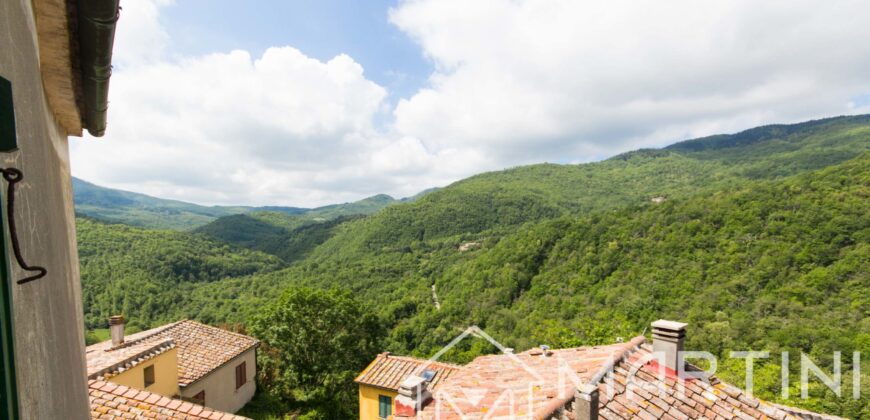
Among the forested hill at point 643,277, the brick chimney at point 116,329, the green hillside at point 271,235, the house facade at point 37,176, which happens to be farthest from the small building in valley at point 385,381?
the green hillside at point 271,235

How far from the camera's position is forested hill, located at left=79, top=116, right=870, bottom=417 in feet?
81.5

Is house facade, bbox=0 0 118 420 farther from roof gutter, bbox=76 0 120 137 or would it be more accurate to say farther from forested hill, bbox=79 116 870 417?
forested hill, bbox=79 116 870 417

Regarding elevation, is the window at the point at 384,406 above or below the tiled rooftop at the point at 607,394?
below

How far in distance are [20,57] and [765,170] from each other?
11671cm

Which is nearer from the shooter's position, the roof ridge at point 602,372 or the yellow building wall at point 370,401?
the roof ridge at point 602,372

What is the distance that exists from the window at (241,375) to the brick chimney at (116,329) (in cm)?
504

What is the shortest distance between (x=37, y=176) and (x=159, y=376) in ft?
44.3

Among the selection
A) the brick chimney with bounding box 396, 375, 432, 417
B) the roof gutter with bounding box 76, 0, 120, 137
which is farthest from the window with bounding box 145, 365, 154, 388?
the roof gutter with bounding box 76, 0, 120, 137

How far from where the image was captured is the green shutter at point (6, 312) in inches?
32.8

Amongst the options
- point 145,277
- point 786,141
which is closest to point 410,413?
point 145,277

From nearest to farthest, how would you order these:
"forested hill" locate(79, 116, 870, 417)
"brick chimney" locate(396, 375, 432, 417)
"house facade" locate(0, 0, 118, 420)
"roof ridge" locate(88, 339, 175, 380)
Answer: "house facade" locate(0, 0, 118, 420) < "brick chimney" locate(396, 375, 432, 417) < "roof ridge" locate(88, 339, 175, 380) < "forested hill" locate(79, 116, 870, 417)

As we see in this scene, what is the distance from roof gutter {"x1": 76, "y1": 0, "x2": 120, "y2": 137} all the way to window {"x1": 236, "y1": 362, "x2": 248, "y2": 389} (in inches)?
673

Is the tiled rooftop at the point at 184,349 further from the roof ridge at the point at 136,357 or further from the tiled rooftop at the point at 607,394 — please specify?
the tiled rooftop at the point at 607,394

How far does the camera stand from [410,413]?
6230mm
